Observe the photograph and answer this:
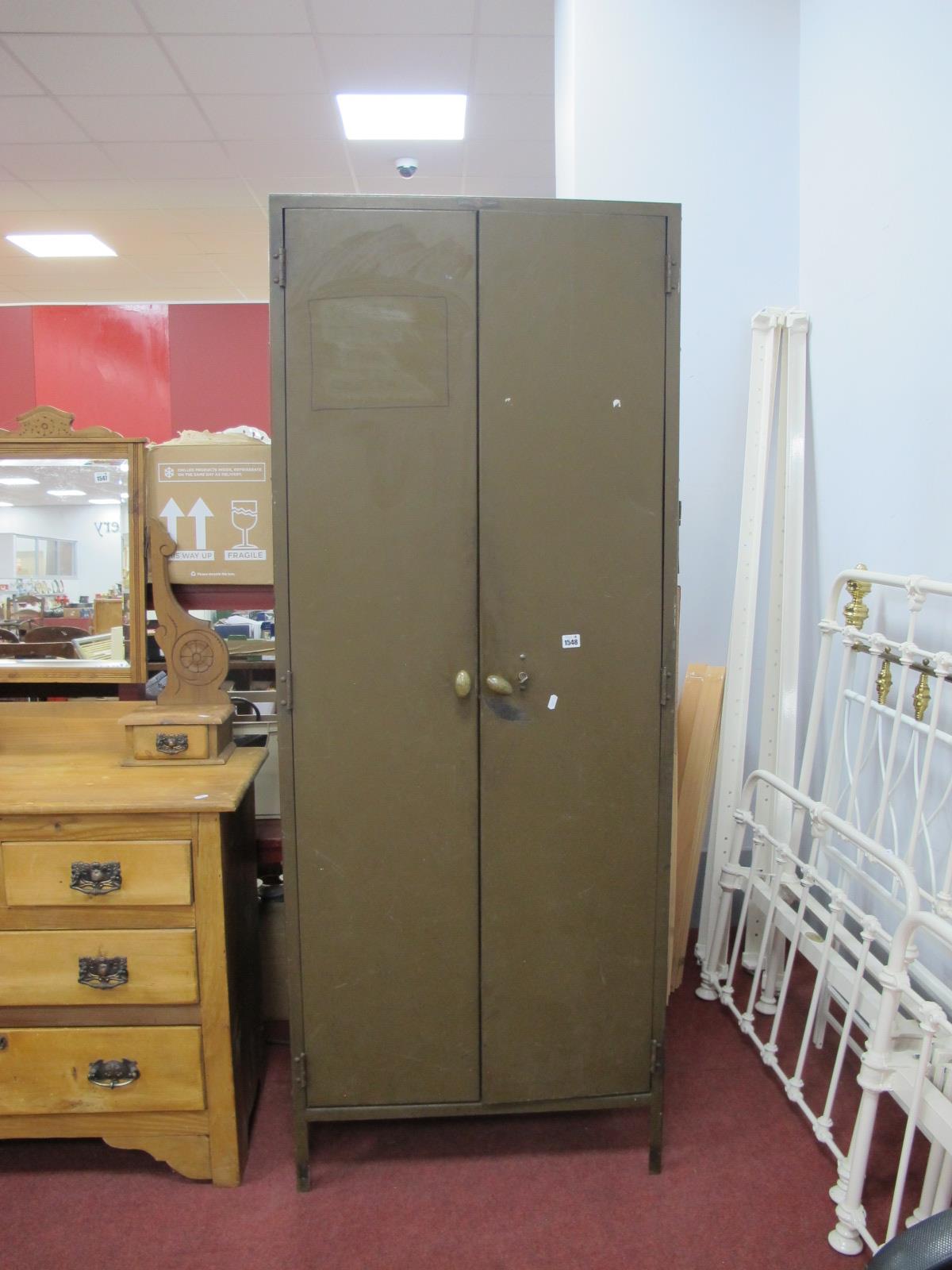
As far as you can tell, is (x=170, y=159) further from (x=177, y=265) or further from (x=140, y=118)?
(x=177, y=265)

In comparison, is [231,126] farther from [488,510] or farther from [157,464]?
[488,510]

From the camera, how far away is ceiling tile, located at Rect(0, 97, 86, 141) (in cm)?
337

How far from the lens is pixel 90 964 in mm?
1528

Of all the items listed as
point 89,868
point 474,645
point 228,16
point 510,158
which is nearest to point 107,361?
point 510,158

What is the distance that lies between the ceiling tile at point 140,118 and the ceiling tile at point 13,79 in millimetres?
133

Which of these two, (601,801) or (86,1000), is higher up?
(601,801)

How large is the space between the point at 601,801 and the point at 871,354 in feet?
4.25

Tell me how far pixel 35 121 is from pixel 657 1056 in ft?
14.4

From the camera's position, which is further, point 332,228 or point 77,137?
point 77,137

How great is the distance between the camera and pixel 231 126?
3.55m

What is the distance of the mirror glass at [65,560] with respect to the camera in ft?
6.27

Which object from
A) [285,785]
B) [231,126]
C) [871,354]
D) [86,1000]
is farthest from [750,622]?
[231,126]

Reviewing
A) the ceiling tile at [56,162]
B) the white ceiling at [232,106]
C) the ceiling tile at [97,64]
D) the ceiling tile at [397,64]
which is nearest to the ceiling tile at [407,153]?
the white ceiling at [232,106]

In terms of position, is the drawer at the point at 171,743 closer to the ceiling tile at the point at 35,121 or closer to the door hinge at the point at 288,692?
the door hinge at the point at 288,692
